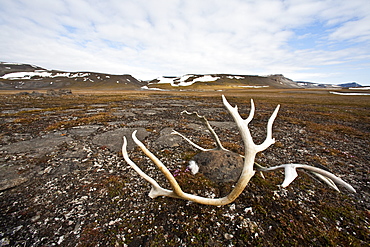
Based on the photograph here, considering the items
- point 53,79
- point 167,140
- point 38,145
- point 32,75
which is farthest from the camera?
point 32,75

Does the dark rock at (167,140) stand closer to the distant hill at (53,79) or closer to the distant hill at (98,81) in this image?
the distant hill at (98,81)

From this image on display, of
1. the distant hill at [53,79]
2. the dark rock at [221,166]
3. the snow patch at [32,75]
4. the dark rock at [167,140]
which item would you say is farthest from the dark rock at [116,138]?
the snow patch at [32,75]

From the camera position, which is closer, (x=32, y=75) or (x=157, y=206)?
(x=157, y=206)

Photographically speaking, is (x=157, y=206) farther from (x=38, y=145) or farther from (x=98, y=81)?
(x=98, y=81)

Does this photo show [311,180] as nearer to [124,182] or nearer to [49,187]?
[124,182]

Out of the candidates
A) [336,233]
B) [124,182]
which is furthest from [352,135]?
[124,182]

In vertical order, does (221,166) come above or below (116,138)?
above

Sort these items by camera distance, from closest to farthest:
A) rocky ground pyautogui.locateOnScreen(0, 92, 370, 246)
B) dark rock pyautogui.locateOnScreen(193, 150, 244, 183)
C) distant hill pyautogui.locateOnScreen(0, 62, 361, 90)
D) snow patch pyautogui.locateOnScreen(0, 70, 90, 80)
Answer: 1. rocky ground pyautogui.locateOnScreen(0, 92, 370, 246)
2. dark rock pyautogui.locateOnScreen(193, 150, 244, 183)
3. distant hill pyautogui.locateOnScreen(0, 62, 361, 90)
4. snow patch pyautogui.locateOnScreen(0, 70, 90, 80)

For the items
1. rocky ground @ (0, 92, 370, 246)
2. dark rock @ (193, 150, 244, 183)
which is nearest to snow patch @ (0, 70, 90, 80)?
rocky ground @ (0, 92, 370, 246)

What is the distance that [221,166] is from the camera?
15.0ft

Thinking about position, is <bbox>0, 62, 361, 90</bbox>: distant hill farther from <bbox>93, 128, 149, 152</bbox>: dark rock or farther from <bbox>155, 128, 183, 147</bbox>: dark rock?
<bbox>155, 128, 183, 147</bbox>: dark rock

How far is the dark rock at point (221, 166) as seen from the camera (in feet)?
14.3

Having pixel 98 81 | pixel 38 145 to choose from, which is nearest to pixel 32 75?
pixel 98 81

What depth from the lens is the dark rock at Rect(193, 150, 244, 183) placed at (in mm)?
4355
